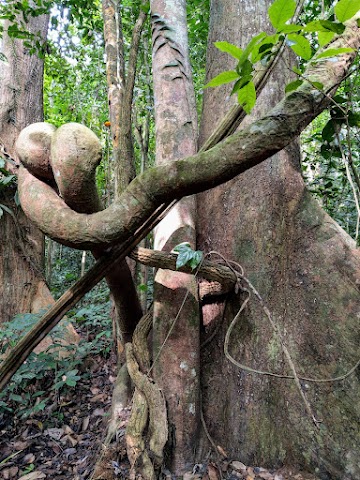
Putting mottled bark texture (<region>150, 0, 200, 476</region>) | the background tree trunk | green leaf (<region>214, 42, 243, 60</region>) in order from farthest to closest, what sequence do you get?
the background tree trunk, mottled bark texture (<region>150, 0, 200, 476</region>), green leaf (<region>214, 42, 243, 60</region>)

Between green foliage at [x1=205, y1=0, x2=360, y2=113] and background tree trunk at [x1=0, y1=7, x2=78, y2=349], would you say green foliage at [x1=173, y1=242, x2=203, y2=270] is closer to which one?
green foliage at [x1=205, y1=0, x2=360, y2=113]

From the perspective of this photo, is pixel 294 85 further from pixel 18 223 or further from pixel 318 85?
pixel 18 223

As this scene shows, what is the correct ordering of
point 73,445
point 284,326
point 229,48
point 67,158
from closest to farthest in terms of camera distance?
point 229,48 → point 67,158 → point 284,326 → point 73,445

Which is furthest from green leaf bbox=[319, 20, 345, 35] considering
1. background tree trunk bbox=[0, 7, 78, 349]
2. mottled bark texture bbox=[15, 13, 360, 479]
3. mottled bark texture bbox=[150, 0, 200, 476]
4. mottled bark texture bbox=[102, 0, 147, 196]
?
background tree trunk bbox=[0, 7, 78, 349]

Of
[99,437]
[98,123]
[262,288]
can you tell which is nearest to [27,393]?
[99,437]

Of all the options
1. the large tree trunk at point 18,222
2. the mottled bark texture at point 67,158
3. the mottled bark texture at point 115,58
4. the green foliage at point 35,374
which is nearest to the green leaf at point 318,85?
the mottled bark texture at point 67,158

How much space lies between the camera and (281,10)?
3.03 feet

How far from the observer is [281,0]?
900mm

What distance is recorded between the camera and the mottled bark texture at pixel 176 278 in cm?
193

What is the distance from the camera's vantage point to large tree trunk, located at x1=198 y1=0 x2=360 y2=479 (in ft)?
5.85

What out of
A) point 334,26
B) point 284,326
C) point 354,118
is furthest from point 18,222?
point 334,26

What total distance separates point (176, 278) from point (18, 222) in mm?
2582

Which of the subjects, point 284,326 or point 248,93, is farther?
point 284,326

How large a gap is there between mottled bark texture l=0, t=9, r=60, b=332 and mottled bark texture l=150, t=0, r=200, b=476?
191cm
